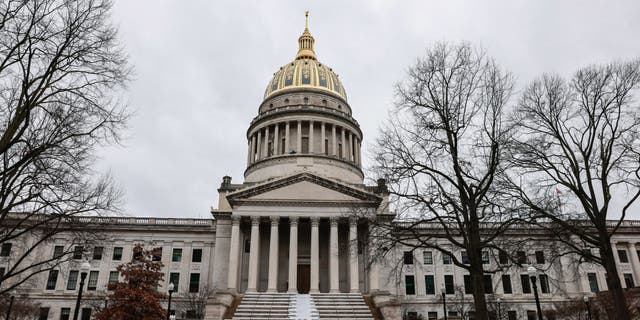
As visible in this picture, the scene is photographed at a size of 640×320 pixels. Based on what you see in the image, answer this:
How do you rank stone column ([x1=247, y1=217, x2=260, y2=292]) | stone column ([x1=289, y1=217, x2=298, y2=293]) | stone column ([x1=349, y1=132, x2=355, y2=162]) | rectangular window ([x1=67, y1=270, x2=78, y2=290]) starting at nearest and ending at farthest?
stone column ([x1=289, y1=217, x2=298, y2=293]) < stone column ([x1=247, y1=217, x2=260, y2=292]) < rectangular window ([x1=67, y1=270, x2=78, y2=290]) < stone column ([x1=349, y1=132, x2=355, y2=162])

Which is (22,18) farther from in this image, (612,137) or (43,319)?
(43,319)

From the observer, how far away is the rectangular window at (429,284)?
48.5 meters

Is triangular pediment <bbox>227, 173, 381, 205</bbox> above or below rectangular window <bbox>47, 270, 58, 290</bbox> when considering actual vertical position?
above

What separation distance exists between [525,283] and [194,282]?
117 ft

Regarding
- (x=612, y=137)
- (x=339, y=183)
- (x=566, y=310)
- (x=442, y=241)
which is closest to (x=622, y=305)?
(x=612, y=137)

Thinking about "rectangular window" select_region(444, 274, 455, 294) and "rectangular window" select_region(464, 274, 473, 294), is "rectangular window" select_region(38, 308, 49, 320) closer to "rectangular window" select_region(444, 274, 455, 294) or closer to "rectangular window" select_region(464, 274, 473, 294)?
"rectangular window" select_region(444, 274, 455, 294)

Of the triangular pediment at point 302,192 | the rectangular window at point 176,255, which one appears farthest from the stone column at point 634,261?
the rectangular window at point 176,255

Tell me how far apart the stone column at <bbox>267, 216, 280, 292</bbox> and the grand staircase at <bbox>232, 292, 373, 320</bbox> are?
1.46 meters

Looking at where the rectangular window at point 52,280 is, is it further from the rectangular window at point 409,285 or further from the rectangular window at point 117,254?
the rectangular window at point 409,285

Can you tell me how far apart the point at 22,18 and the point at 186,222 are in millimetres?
40805

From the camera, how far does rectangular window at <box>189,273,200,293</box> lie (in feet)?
158

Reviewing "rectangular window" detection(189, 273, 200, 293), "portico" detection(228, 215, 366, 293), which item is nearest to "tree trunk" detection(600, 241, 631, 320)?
"portico" detection(228, 215, 366, 293)

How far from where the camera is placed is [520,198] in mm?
18719

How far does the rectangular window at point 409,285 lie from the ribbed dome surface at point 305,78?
27386 millimetres
